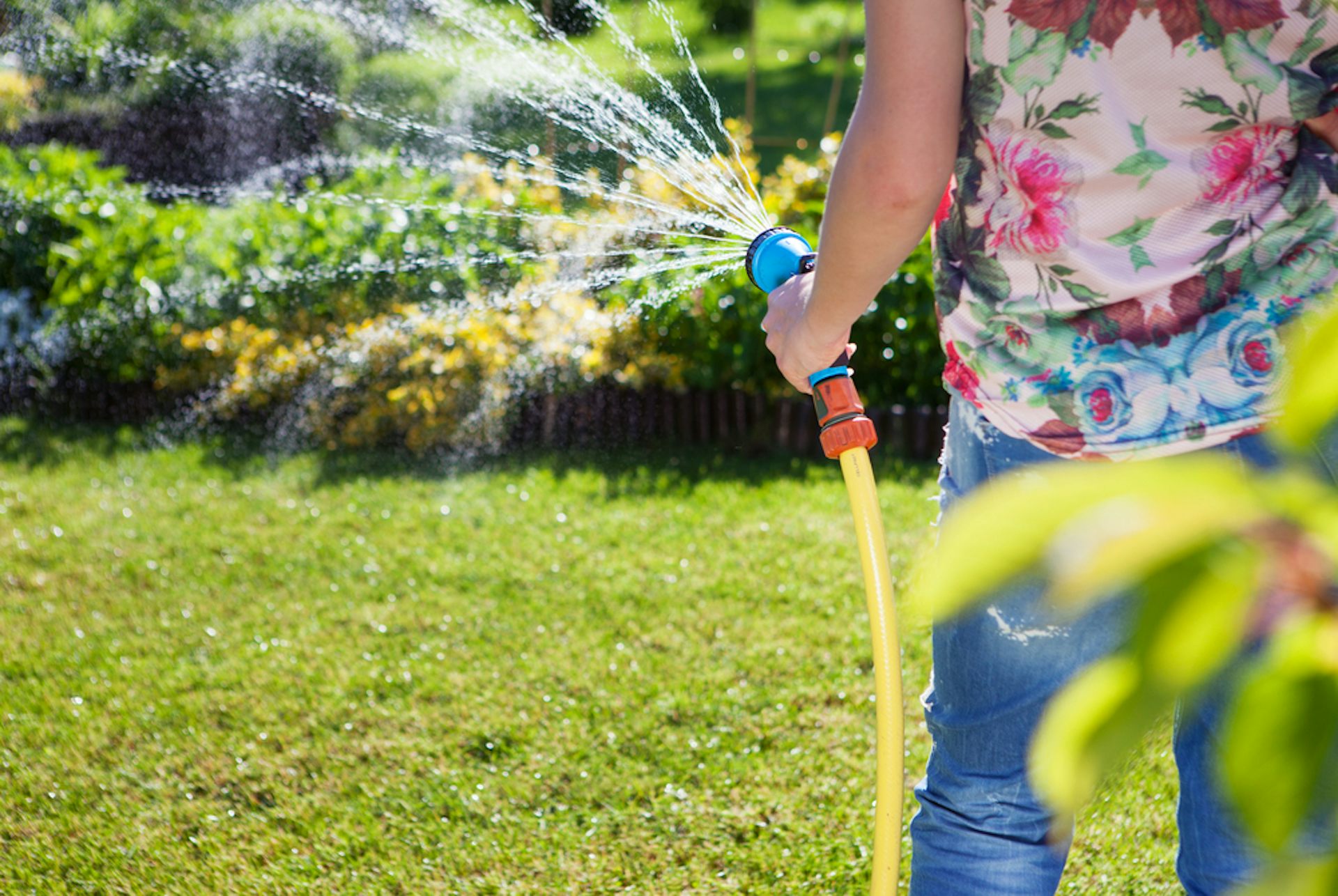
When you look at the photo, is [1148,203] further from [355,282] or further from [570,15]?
[570,15]

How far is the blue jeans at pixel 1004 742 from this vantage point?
1.34 m

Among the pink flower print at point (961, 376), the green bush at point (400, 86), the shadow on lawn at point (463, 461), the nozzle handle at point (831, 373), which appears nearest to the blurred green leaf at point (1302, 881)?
the pink flower print at point (961, 376)

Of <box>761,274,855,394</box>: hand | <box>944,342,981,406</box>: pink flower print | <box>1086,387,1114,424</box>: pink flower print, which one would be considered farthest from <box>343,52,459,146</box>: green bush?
<box>1086,387,1114,424</box>: pink flower print

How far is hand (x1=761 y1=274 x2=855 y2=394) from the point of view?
1.40m

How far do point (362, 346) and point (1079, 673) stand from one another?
13.2 feet

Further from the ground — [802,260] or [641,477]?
[802,260]

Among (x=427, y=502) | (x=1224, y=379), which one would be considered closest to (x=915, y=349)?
(x=427, y=502)

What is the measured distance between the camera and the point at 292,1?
9.20m

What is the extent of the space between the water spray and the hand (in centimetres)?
4

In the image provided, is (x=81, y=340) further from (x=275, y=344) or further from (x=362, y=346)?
(x=362, y=346)

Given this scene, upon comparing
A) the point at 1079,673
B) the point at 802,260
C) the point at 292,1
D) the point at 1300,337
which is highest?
the point at 292,1

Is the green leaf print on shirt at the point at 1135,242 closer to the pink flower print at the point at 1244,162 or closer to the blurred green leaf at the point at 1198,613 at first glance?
the pink flower print at the point at 1244,162

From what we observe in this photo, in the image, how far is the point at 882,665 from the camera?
4.83ft

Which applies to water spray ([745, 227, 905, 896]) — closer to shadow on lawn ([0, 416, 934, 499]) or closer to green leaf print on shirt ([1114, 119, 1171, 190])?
green leaf print on shirt ([1114, 119, 1171, 190])
